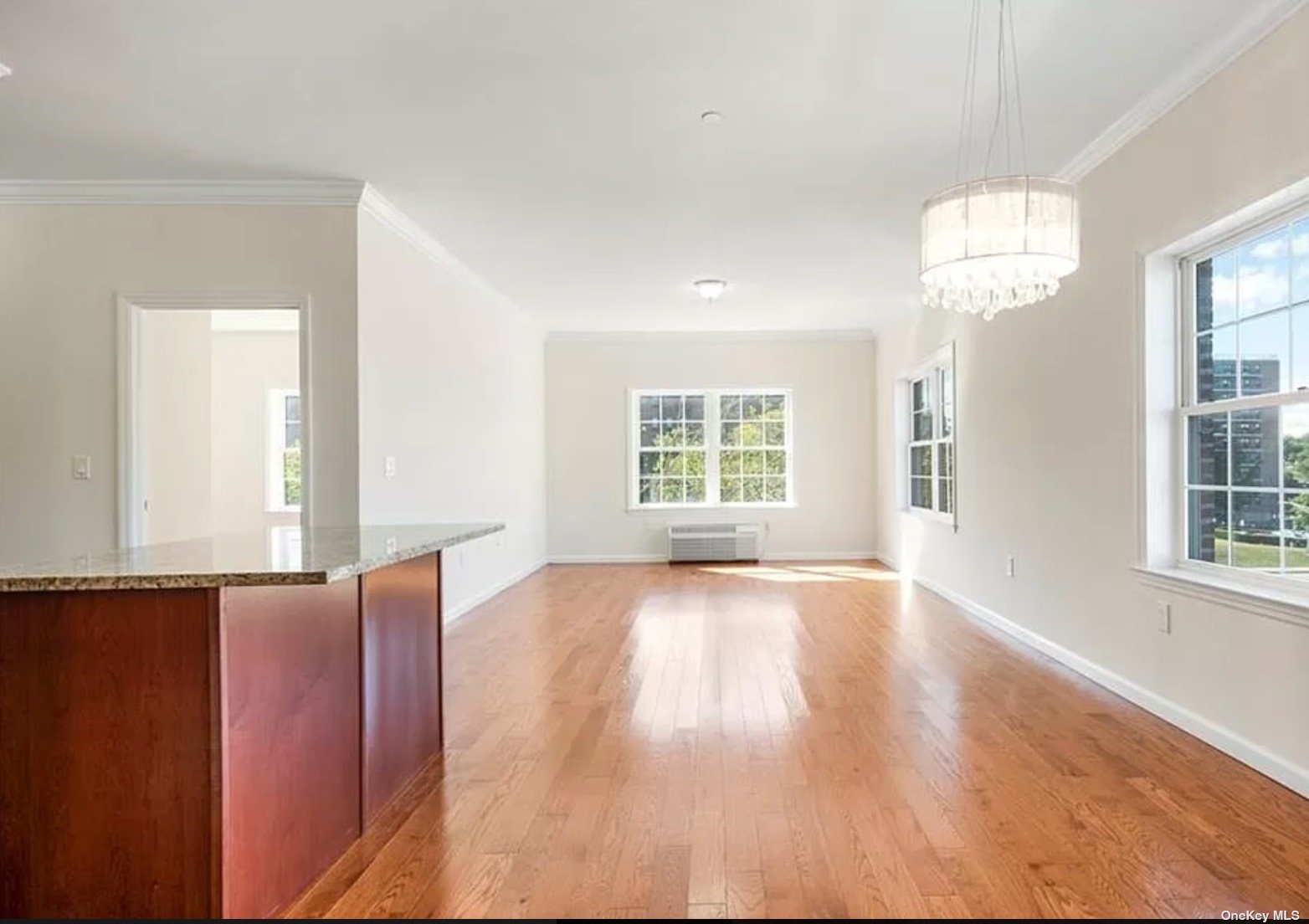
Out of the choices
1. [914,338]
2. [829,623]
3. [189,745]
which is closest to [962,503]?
[829,623]

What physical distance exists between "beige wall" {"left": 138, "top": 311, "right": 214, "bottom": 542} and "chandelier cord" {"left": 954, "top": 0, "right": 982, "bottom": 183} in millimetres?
4139

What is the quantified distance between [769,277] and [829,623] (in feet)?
8.79

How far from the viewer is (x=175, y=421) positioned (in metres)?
4.94

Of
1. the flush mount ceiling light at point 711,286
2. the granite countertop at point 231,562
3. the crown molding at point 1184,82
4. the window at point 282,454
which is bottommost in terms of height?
the granite countertop at point 231,562

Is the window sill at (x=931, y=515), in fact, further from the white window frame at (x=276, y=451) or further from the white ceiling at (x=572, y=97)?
the white window frame at (x=276, y=451)

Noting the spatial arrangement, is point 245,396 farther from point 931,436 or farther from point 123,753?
point 123,753

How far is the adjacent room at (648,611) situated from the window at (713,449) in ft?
10.7

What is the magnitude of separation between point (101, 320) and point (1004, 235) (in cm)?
428

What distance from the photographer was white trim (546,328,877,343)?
8.72 m

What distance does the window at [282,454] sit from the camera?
8133 millimetres

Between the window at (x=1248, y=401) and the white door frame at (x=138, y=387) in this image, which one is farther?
the white door frame at (x=138, y=387)

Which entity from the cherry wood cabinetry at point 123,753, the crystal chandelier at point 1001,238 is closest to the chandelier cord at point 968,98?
the crystal chandelier at point 1001,238

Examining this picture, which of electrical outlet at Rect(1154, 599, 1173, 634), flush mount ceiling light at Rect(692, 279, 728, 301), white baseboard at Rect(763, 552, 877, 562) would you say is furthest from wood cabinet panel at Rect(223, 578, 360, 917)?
white baseboard at Rect(763, 552, 877, 562)

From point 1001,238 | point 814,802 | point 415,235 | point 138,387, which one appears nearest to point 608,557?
point 415,235
